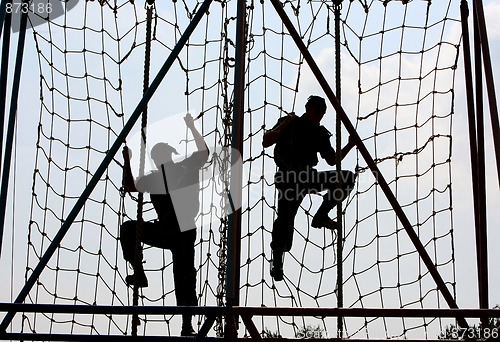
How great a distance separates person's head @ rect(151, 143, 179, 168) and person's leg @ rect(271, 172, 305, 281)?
A: 617 millimetres

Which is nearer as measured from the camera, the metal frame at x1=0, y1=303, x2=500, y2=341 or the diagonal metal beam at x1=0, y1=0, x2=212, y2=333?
the metal frame at x1=0, y1=303, x2=500, y2=341

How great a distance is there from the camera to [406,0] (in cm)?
554

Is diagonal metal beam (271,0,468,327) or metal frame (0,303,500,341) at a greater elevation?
diagonal metal beam (271,0,468,327)

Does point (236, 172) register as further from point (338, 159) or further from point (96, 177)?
point (338, 159)

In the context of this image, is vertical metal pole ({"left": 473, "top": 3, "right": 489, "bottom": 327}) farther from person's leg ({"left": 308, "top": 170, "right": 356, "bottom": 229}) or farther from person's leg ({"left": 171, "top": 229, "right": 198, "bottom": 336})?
person's leg ({"left": 171, "top": 229, "right": 198, "bottom": 336})

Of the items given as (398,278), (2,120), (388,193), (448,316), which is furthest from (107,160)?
(398,278)

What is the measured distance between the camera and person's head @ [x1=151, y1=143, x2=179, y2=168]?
507cm

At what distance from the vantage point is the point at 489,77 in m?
4.05

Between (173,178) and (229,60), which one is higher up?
(229,60)

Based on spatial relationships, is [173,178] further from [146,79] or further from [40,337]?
[40,337]

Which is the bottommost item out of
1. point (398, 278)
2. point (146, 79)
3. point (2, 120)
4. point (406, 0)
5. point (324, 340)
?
point (324, 340)

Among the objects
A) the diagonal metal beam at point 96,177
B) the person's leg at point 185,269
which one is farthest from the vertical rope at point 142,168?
the diagonal metal beam at point 96,177

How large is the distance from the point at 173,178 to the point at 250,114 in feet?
2.59

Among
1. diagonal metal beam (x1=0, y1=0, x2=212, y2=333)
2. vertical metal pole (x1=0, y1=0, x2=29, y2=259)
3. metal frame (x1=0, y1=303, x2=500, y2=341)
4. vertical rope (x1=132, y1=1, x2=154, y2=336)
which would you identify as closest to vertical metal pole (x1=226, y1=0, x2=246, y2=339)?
metal frame (x1=0, y1=303, x2=500, y2=341)
